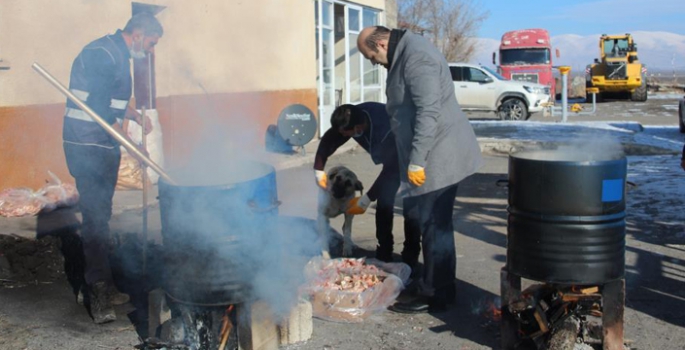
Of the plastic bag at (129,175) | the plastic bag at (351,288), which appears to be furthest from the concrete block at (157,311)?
the plastic bag at (129,175)

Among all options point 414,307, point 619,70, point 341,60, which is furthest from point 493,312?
point 619,70

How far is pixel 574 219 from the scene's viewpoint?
3260 millimetres

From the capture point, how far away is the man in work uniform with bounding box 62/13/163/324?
4.14 meters

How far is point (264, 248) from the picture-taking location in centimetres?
353

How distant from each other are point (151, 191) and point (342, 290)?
426 centimetres

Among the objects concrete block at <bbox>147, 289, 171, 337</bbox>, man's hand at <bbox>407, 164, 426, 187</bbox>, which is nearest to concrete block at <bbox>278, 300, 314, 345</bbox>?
concrete block at <bbox>147, 289, 171, 337</bbox>

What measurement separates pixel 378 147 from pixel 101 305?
6.95 feet

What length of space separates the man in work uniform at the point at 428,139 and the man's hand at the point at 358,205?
849mm

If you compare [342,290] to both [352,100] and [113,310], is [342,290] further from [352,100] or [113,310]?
[352,100]

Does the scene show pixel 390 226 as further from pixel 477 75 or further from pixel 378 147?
pixel 477 75

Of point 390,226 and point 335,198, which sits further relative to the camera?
point 335,198

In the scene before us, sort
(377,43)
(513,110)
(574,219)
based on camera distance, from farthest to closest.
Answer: (513,110)
(377,43)
(574,219)

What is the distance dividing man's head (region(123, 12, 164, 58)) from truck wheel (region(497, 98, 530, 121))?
53.1 ft

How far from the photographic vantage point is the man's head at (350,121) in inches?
181
